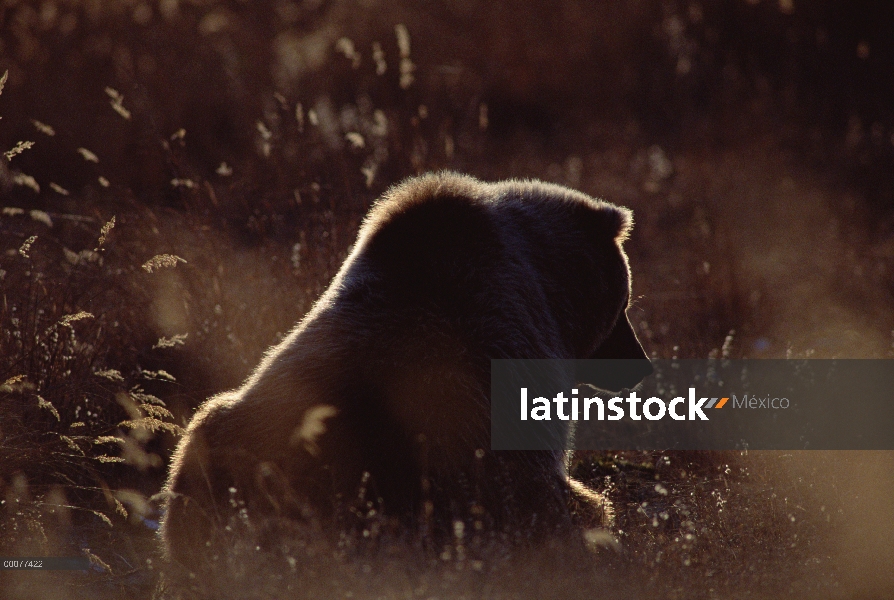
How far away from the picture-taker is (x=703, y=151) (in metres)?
14.0

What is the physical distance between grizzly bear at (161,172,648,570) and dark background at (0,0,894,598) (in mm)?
655

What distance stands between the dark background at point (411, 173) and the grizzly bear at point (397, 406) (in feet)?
2.15

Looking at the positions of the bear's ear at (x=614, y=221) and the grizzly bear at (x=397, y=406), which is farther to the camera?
the bear's ear at (x=614, y=221)

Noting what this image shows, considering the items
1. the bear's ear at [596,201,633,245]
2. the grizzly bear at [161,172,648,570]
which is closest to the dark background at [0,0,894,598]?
the grizzly bear at [161,172,648,570]

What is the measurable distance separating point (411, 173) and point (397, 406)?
421 cm

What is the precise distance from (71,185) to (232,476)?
7.60 metres

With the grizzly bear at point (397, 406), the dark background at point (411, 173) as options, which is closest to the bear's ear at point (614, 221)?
the grizzly bear at point (397, 406)

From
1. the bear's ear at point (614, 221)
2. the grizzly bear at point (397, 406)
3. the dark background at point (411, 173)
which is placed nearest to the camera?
the grizzly bear at point (397, 406)

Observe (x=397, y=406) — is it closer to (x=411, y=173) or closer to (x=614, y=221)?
(x=614, y=221)

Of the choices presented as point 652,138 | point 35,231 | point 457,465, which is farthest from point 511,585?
point 652,138

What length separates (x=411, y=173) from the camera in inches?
285

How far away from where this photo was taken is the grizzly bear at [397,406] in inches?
127

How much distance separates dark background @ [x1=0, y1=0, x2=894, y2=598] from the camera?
4367 mm

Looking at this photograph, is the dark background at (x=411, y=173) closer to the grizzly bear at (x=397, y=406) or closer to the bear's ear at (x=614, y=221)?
the grizzly bear at (x=397, y=406)
